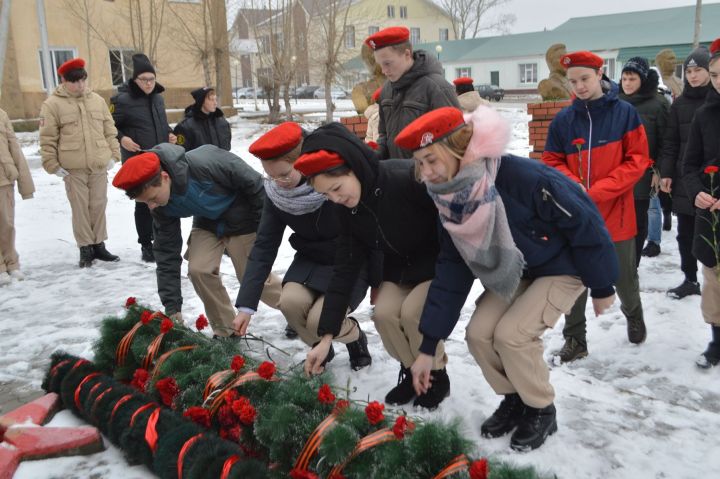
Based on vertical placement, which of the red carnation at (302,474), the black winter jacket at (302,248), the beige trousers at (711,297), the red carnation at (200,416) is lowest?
the red carnation at (302,474)

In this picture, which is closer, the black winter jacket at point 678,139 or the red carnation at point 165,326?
the red carnation at point 165,326

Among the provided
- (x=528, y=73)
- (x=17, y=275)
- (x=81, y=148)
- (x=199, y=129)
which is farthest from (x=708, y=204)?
(x=528, y=73)

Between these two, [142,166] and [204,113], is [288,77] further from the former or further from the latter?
[142,166]

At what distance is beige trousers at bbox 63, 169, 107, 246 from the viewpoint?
6.59 metres

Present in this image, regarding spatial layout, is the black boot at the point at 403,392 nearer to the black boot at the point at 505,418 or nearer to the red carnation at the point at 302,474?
the black boot at the point at 505,418

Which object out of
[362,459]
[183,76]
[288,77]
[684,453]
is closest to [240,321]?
[362,459]

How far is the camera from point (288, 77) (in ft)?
71.3

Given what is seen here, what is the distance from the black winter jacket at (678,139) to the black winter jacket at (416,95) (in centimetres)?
177

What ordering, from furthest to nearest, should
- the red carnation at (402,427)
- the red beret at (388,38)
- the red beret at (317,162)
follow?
the red beret at (388,38) < the red beret at (317,162) < the red carnation at (402,427)

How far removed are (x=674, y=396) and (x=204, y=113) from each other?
16.8 ft

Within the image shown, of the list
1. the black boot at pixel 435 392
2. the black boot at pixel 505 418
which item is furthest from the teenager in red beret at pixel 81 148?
the black boot at pixel 505 418

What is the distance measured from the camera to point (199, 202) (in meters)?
3.93

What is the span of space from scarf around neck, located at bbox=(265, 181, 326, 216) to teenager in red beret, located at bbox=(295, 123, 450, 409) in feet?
1.03

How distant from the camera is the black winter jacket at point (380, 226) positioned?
2.86 meters
